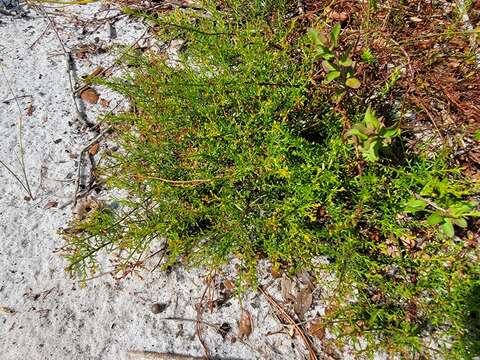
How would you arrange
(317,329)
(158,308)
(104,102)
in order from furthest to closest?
(104,102)
(158,308)
(317,329)

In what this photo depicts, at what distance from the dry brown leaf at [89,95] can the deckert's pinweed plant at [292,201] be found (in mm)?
482

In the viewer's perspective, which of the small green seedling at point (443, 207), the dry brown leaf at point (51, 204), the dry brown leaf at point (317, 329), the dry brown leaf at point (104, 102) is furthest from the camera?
the dry brown leaf at point (104, 102)

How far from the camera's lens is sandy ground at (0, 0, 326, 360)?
7.07 ft

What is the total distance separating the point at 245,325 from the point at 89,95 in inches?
73.4

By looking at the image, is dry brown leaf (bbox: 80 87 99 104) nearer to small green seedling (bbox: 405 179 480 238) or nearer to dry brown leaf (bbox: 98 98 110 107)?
dry brown leaf (bbox: 98 98 110 107)

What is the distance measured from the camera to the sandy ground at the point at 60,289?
216 cm

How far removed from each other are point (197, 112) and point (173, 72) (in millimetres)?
293

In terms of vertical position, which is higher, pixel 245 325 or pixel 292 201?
pixel 292 201

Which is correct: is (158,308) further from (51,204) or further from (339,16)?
(339,16)

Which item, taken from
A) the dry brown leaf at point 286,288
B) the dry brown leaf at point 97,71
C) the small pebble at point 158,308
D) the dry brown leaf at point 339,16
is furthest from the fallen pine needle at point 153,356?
the dry brown leaf at point 339,16

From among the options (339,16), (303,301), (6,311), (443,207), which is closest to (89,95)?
(6,311)

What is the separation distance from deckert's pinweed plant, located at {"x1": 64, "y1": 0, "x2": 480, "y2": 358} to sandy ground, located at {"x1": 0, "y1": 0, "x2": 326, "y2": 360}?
0.18 m

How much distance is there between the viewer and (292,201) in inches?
84.3

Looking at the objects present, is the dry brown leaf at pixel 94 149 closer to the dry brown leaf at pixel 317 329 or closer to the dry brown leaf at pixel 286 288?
the dry brown leaf at pixel 286 288
